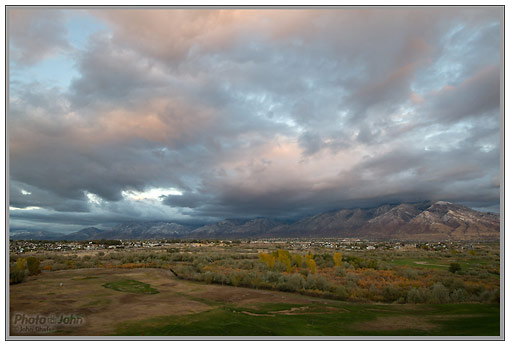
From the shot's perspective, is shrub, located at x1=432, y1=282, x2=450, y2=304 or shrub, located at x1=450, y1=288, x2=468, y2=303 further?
shrub, located at x1=450, y1=288, x2=468, y2=303

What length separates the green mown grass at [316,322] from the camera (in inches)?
402

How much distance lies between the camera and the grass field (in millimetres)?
10328

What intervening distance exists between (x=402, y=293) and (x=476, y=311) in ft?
14.6

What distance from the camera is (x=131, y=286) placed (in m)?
17.8

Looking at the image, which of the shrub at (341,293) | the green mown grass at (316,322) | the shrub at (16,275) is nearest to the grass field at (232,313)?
the green mown grass at (316,322)

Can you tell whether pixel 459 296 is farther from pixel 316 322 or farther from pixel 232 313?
pixel 232 313

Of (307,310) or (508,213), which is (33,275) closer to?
(307,310)

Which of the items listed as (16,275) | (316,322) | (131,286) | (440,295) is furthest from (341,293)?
(16,275)

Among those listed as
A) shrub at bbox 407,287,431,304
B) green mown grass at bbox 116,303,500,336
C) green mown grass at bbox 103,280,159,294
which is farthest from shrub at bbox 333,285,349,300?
green mown grass at bbox 103,280,159,294

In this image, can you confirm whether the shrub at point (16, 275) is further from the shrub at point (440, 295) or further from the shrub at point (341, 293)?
the shrub at point (440, 295)

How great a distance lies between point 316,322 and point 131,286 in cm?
1265

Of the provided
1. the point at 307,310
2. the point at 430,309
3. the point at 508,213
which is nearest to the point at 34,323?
the point at 307,310

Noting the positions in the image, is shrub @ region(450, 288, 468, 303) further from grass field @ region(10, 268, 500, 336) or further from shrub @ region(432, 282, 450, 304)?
grass field @ region(10, 268, 500, 336)

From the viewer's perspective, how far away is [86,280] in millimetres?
19516
